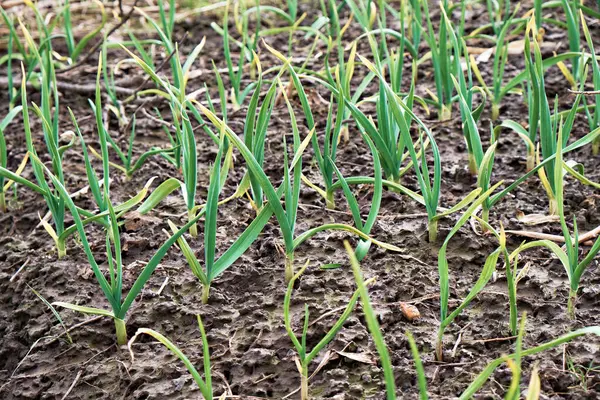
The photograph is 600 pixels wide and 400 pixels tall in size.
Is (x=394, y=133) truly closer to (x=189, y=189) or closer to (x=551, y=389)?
(x=189, y=189)

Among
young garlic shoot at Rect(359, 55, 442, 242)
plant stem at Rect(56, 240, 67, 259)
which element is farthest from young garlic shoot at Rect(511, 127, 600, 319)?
plant stem at Rect(56, 240, 67, 259)

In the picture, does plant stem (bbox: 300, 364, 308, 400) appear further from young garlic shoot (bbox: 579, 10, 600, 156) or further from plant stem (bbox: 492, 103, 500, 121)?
plant stem (bbox: 492, 103, 500, 121)

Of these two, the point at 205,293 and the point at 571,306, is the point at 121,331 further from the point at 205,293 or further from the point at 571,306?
the point at 571,306

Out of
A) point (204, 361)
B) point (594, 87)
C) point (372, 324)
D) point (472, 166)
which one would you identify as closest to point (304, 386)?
point (204, 361)

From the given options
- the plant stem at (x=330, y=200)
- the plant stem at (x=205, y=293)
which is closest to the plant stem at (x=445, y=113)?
the plant stem at (x=330, y=200)

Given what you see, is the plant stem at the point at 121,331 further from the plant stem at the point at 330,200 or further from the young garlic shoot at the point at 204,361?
the plant stem at the point at 330,200
